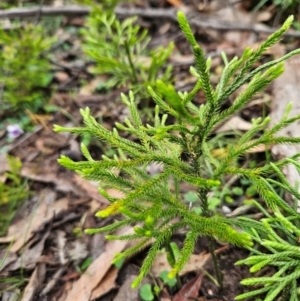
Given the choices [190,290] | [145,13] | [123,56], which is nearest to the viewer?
[190,290]

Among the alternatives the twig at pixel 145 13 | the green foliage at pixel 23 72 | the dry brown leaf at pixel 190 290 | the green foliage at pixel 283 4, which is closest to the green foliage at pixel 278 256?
the dry brown leaf at pixel 190 290

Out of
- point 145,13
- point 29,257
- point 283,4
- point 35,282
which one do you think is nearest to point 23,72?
point 145,13

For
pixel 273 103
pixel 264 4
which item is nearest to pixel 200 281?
pixel 273 103

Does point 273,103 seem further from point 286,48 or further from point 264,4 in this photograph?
point 264,4

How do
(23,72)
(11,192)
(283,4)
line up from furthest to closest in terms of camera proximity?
(23,72)
(283,4)
(11,192)

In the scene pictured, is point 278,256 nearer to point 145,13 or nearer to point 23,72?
point 23,72

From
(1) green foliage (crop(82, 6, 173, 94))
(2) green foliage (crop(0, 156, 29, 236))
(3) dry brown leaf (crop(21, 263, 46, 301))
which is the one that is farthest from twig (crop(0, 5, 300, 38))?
(3) dry brown leaf (crop(21, 263, 46, 301))

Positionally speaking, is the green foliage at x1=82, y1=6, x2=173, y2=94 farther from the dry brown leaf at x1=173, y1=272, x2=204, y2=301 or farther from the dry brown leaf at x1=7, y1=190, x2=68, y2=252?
the dry brown leaf at x1=173, y1=272, x2=204, y2=301
